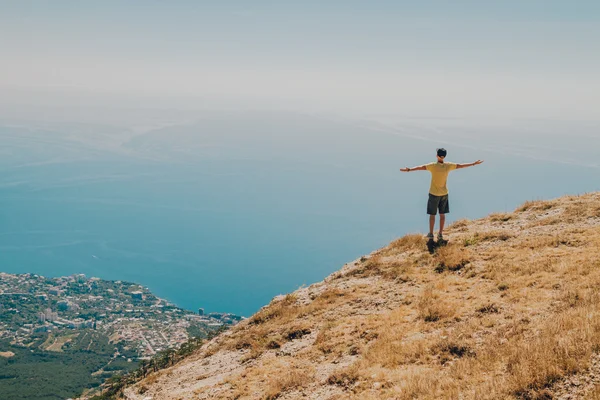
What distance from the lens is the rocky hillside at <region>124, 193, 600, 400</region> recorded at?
5.45 metres

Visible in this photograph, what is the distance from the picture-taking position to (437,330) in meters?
7.76

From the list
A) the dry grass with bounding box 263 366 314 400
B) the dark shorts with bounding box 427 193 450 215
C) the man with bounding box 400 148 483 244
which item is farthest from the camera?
the dark shorts with bounding box 427 193 450 215

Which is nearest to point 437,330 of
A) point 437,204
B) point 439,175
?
point 437,204

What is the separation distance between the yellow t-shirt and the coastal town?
5088 inches

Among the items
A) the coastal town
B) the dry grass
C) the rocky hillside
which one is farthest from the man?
the coastal town

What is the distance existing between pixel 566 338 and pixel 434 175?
7.87 m

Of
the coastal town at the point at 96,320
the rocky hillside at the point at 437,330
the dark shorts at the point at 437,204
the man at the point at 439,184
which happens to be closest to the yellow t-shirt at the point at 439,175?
the man at the point at 439,184

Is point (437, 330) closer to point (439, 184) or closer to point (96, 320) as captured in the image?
point (439, 184)

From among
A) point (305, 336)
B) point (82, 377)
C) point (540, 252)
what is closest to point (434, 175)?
point (540, 252)

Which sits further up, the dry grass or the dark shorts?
the dark shorts

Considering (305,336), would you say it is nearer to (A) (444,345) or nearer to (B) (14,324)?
(A) (444,345)

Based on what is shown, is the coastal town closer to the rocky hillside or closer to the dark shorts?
the rocky hillside

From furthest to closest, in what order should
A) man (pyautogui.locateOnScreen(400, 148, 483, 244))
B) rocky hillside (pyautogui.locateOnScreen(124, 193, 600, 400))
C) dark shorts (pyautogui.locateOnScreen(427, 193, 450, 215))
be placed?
dark shorts (pyautogui.locateOnScreen(427, 193, 450, 215))
man (pyautogui.locateOnScreen(400, 148, 483, 244))
rocky hillside (pyautogui.locateOnScreen(124, 193, 600, 400))

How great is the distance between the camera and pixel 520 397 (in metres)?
4.80
